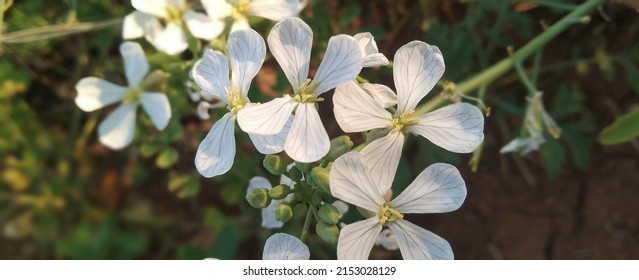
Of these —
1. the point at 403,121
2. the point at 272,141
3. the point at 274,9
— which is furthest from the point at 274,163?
the point at 274,9

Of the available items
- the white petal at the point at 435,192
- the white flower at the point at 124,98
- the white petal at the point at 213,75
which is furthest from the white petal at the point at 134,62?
the white petal at the point at 435,192

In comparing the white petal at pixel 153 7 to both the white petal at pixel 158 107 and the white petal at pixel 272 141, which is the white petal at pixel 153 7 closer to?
the white petal at pixel 158 107

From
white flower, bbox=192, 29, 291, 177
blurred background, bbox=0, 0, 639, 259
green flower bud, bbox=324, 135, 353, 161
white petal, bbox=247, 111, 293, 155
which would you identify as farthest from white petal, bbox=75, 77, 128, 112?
green flower bud, bbox=324, 135, 353, 161

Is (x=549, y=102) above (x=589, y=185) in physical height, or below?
above

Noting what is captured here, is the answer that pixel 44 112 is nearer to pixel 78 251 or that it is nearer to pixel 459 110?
pixel 78 251

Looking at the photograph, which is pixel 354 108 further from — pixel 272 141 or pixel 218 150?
pixel 218 150

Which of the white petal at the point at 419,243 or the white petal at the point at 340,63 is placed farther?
the white petal at the point at 419,243

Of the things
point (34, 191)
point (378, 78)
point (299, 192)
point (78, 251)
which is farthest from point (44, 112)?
point (299, 192)
